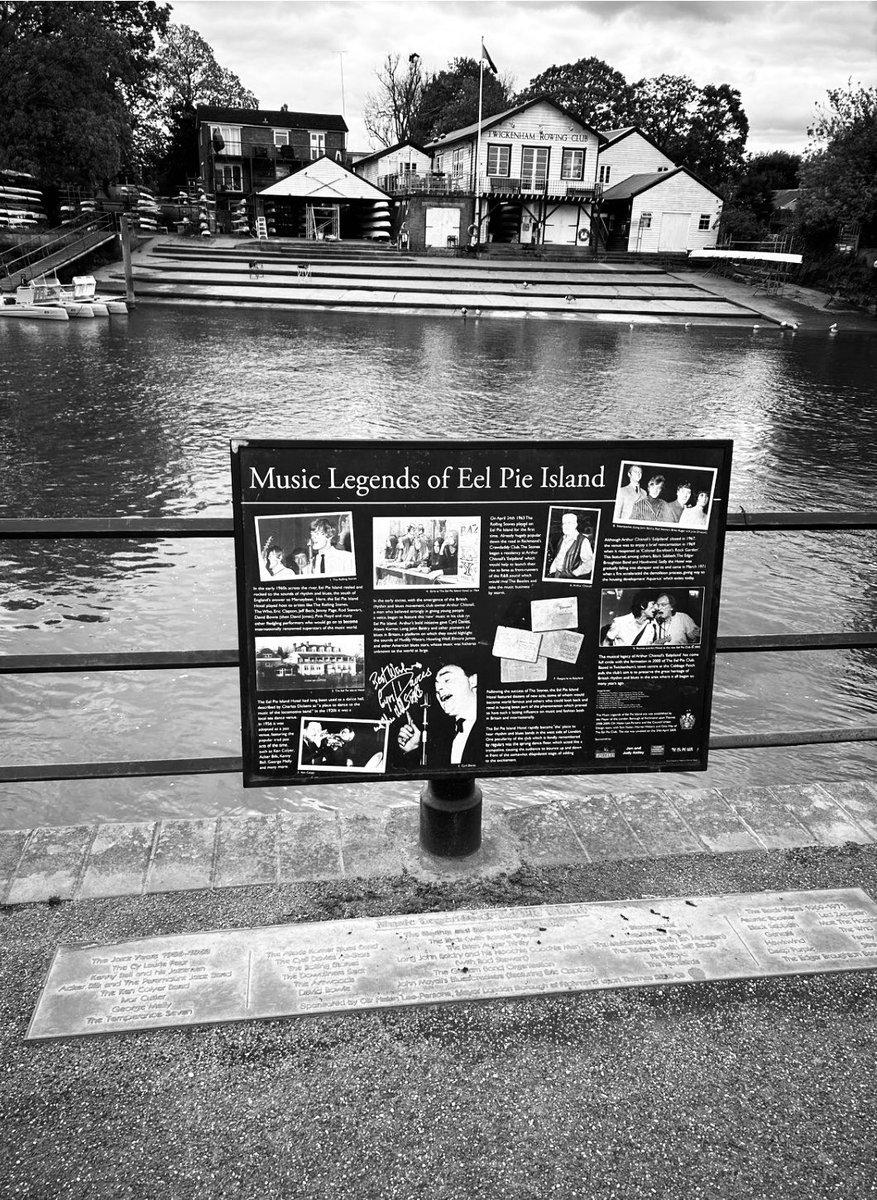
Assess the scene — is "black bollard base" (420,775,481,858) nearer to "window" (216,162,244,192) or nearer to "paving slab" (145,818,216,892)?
"paving slab" (145,818,216,892)

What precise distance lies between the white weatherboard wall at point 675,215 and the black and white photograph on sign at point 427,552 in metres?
A: 59.6

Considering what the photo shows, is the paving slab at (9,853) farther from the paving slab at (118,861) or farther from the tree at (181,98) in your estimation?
the tree at (181,98)

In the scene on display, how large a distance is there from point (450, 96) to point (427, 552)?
9934cm

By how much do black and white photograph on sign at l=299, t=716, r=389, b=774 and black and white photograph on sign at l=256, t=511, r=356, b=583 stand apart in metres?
0.49

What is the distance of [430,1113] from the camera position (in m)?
2.26

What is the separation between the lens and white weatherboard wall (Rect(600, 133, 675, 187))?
61156mm

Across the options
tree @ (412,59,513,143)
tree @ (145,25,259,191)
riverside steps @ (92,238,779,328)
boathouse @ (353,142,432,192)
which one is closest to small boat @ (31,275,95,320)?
riverside steps @ (92,238,779,328)

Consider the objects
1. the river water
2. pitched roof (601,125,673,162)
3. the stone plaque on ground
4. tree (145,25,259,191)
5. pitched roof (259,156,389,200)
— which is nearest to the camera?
the stone plaque on ground

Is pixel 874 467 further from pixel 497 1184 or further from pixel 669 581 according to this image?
pixel 497 1184

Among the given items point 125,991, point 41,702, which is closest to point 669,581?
point 125,991

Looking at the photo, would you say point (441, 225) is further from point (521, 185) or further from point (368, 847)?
point (368, 847)

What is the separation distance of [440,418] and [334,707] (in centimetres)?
1352

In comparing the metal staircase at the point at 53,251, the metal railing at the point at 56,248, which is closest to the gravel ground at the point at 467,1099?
the metal staircase at the point at 53,251

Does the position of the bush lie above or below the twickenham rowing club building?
below
